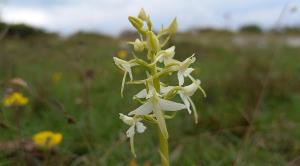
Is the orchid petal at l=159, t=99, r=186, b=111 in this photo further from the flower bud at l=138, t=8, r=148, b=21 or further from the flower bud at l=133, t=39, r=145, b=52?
the flower bud at l=138, t=8, r=148, b=21

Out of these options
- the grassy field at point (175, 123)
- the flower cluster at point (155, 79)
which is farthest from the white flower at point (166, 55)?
the grassy field at point (175, 123)

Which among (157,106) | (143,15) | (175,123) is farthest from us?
(175,123)

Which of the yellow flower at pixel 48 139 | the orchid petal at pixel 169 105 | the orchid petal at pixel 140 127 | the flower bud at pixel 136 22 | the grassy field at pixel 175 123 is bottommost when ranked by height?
the grassy field at pixel 175 123

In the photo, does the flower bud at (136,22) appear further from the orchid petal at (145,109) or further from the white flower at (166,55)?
the orchid petal at (145,109)

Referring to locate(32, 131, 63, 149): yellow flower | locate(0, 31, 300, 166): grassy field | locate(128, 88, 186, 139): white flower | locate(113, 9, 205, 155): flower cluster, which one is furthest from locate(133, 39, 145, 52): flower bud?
locate(32, 131, 63, 149): yellow flower

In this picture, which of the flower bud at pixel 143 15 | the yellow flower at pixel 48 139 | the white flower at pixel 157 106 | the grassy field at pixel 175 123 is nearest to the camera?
the white flower at pixel 157 106

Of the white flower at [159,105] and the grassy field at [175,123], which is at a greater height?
the white flower at [159,105]

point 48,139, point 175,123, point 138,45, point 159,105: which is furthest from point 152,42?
point 175,123

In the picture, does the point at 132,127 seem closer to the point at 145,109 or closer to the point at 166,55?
the point at 145,109

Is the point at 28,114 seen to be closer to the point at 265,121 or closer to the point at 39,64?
the point at 265,121
